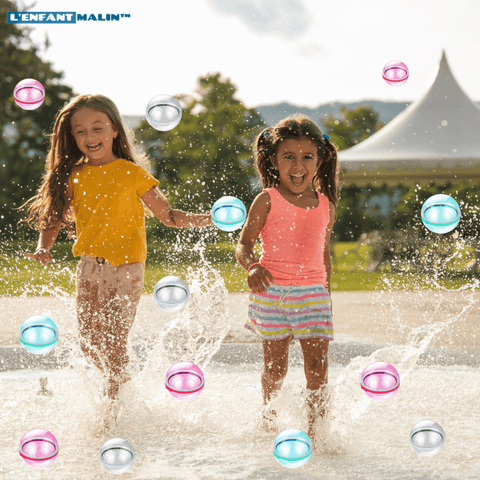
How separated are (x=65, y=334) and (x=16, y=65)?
18.5 metres

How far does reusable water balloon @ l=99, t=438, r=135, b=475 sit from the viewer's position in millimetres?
2100

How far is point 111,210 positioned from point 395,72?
160 cm

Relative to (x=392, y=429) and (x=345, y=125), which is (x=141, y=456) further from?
(x=345, y=125)

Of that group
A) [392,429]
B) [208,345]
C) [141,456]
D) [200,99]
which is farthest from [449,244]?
[200,99]

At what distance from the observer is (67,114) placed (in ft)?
8.96

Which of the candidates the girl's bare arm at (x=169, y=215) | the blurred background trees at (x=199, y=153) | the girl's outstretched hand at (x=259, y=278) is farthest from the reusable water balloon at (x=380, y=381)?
the blurred background trees at (x=199, y=153)

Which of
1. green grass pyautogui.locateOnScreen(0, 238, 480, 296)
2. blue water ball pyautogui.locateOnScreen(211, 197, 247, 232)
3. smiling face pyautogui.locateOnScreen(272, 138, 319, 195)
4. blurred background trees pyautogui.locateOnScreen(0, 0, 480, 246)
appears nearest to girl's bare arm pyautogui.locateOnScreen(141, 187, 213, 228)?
blue water ball pyautogui.locateOnScreen(211, 197, 247, 232)

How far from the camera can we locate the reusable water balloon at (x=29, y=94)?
2.99 m

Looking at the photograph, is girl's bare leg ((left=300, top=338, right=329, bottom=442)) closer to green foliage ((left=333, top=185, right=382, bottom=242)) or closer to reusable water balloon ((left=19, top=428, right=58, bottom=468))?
reusable water balloon ((left=19, top=428, right=58, bottom=468))

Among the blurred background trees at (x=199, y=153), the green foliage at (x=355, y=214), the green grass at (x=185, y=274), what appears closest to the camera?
the green grass at (x=185, y=274)

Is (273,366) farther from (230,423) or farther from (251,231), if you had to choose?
(251,231)

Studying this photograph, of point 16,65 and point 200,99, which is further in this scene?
point 200,99

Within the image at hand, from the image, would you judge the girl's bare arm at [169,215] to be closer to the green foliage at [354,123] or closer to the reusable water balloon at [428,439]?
the reusable water balloon at [428,439]

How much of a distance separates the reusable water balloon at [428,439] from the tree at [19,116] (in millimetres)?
17634
